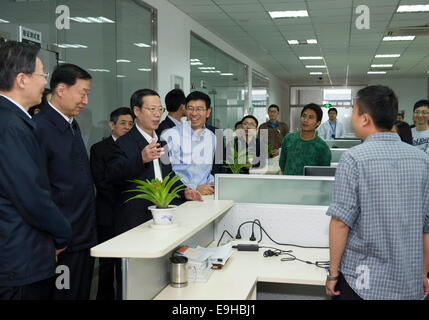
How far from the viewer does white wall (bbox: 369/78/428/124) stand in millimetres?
14867

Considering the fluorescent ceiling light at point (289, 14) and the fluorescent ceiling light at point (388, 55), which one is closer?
the fluorescent ceiling light at point (289, 14)

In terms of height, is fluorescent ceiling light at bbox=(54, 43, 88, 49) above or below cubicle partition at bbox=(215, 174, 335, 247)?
above

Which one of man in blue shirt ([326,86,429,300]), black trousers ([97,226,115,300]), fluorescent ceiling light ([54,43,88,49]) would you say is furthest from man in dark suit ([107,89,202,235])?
fluorescent ceiling light ([54,43,88,49])

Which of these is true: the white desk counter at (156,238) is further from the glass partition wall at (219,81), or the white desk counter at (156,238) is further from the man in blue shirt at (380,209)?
the glass partition wall at (219,81)

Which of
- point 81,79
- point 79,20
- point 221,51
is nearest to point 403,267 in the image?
point 81,79

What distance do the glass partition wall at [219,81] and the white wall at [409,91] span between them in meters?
6.97

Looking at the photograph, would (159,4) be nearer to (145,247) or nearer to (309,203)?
(309,203)

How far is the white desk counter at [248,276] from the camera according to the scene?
6.35ft

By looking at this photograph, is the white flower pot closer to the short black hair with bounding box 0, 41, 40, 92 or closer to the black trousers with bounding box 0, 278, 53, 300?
the black trousers with bounding box 0, 278, 53, 300

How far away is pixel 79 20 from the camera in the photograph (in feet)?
13.1

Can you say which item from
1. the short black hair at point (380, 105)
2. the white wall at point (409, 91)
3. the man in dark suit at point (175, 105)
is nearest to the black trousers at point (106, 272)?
the man in dark suit at point (175, 105)

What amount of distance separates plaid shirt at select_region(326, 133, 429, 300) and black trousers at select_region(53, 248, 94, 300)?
113 cm

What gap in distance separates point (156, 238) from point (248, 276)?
1.97 feet

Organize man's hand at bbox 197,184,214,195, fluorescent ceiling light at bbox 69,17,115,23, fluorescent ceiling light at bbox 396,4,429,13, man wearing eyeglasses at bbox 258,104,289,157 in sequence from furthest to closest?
man wearing eyeglasses at bbox 258,104,289,157
fluorescent ceiling light at bbox 396,4,429,13
fluorescent ceiling light at bbox 69,17,115,23
man's hand at bbox 197,184,214,195
